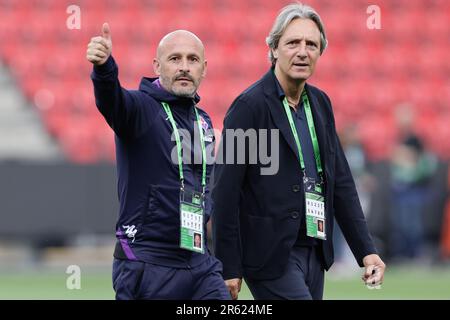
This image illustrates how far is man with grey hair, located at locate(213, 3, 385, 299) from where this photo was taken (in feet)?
19.5

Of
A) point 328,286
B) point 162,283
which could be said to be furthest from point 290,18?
point 328,286

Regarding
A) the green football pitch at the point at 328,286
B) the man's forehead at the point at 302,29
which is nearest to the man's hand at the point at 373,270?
the man's forehead at the point at 302,29

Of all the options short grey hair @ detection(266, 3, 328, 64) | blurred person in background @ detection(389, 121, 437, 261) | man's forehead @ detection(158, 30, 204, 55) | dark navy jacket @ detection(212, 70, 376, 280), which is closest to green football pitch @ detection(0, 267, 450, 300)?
blurred person in background @ detection(389, 121, 437, 261)

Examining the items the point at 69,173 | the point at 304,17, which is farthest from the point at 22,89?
the point at 304,17

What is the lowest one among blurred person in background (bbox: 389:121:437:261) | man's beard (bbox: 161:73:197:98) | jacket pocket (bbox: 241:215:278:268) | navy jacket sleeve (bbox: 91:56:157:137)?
jacket pocket (bbox: 241:215:278:268)

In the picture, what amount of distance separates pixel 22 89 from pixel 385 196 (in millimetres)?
5620

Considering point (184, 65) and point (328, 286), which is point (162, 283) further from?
point (328, 286)

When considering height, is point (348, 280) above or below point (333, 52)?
below

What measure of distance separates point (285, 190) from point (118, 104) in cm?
104

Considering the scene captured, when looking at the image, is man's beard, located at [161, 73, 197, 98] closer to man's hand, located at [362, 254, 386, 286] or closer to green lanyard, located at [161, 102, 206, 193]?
green lanyard, located at [161, 102, 206, 193]

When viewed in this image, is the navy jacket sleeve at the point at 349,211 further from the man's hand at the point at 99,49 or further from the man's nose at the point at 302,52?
the man's hand at the point at 99,49

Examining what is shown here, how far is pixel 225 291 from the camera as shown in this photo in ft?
18.9
